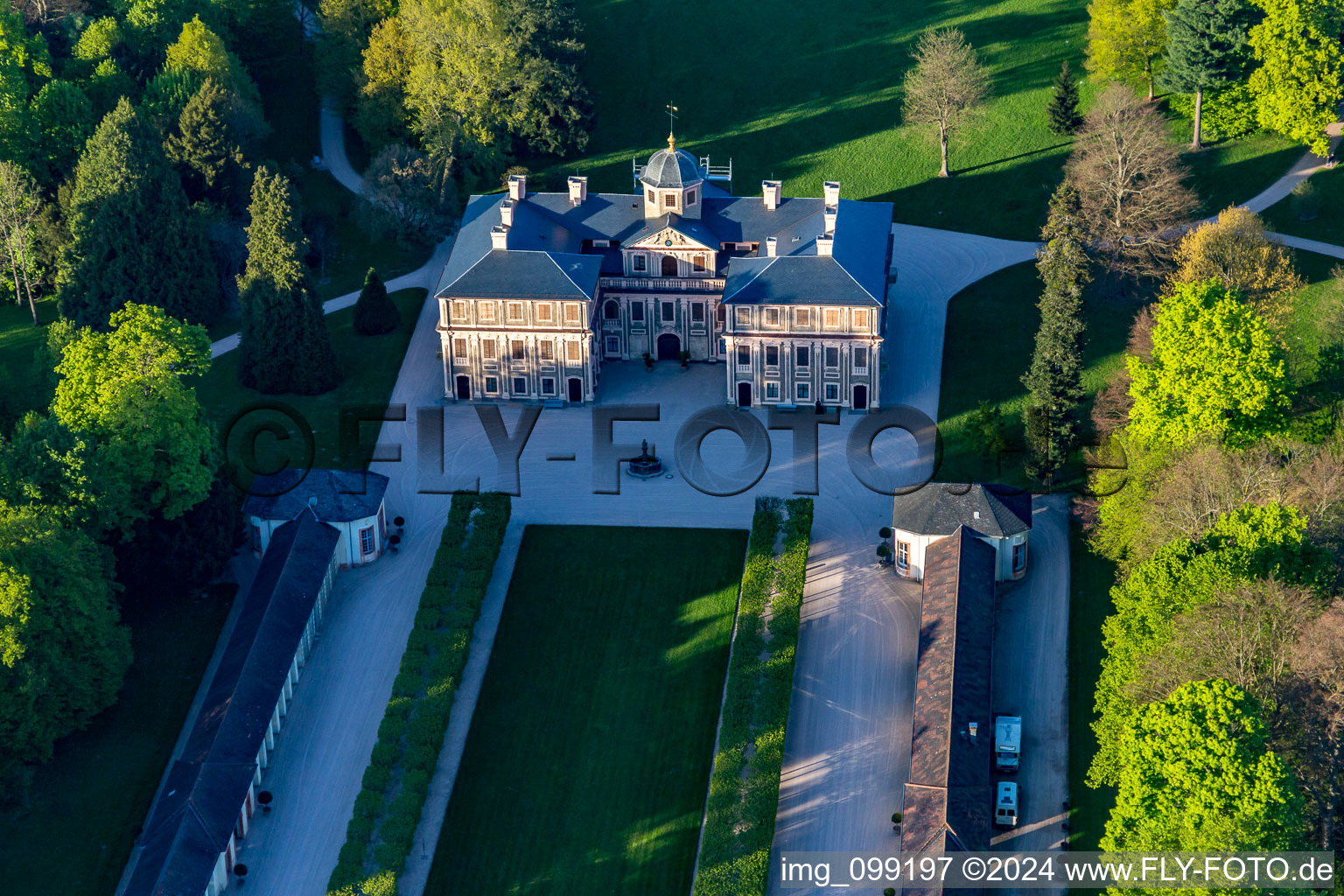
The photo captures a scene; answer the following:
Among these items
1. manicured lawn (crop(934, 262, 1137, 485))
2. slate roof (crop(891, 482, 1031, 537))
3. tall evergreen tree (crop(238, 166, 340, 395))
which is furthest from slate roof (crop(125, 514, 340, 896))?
manicured lawn (crop(934, 262, 1137, 485))

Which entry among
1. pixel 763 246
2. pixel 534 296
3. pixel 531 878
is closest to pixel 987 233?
pixel 763 246

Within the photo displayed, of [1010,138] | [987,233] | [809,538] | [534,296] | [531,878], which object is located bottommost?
[531,878]

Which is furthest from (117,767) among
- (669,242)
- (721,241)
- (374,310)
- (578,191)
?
(721,241)

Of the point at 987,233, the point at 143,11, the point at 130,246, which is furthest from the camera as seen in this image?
the point at 143,11

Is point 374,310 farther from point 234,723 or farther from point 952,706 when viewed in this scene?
point 952,706

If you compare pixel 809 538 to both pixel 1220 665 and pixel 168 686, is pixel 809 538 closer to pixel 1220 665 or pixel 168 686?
pixel 1220 665

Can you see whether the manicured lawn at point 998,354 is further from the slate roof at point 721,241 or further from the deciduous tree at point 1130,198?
the slate roof at point 721,241
